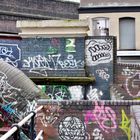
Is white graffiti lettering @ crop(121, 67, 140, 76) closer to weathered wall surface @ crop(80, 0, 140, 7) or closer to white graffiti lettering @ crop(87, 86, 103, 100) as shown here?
white graffiti lettering @ crop(87, 86, 103, 100)

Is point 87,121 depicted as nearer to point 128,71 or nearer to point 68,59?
point 68,59

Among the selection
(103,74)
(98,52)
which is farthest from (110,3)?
(103,74)

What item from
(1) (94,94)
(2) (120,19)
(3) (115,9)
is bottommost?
(1) (94,94)

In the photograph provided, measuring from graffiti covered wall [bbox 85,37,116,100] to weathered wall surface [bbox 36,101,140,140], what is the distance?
4715 mm

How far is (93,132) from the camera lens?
29.6 feet

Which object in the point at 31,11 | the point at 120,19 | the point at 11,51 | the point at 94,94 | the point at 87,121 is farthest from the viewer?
the point at 31,11

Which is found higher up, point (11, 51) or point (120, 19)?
point (120, 19)

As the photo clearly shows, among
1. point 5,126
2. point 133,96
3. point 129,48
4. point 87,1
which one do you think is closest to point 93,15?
point 87,1

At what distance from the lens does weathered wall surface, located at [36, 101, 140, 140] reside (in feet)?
29.2

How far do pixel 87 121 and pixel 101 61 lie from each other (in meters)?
5.16

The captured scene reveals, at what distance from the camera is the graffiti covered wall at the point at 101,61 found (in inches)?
544

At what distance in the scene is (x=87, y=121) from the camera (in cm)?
902

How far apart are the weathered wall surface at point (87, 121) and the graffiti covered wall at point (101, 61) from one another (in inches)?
186

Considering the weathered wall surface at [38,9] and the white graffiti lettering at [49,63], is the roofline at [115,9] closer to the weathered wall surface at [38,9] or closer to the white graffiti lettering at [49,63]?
the weathered wall surface at [38,9]
